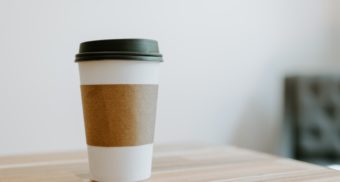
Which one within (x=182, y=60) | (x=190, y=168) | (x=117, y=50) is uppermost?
(x=117, y=50)

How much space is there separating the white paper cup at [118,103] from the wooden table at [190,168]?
69 mm

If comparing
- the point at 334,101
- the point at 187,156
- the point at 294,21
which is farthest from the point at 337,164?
the point at 187,156

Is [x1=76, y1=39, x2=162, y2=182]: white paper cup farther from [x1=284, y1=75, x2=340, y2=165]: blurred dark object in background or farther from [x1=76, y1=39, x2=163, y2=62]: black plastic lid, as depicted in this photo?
[x1=284, y1=75, x2=340, y2=165]: blurred dark object in background

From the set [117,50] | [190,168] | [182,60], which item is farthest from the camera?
[182,60]

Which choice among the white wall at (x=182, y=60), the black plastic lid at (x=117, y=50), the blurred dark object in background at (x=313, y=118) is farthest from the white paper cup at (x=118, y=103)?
the blurred dark object in background at (x=313, y=118)

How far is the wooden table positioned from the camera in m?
0.60

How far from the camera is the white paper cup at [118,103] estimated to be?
508mm

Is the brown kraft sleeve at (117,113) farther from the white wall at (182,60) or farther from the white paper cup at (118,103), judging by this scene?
the white wall at (182,60)

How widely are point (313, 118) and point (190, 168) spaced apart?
1.14 meters

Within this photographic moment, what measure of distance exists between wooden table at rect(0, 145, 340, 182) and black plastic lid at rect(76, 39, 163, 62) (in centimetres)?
20

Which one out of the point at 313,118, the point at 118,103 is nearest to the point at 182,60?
the point at 313,118

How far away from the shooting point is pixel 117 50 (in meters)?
0.50

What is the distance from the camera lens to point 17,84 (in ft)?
4.32

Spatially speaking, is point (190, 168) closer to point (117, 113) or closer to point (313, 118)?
point (117, 113)
